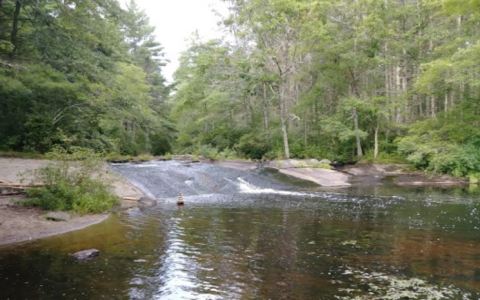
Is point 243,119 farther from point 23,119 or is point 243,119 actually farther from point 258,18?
point 23,119

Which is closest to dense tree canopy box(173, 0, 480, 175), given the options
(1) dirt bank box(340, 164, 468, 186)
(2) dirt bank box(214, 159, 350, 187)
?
(1) dirt bank box(340, 164, 468, 186)

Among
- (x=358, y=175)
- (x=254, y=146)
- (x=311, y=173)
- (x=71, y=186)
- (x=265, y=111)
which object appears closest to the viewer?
(x=71, y=186)

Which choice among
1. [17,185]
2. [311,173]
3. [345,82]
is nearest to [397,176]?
[311,173]

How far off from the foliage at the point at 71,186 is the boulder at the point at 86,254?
4.93 metres

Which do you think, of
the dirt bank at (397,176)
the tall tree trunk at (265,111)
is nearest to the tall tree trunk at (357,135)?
the dirt bank at (397,176)

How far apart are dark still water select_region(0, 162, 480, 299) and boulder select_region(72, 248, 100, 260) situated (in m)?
0.19

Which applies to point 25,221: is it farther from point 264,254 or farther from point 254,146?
point 254,146

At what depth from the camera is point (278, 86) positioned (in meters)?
36.9

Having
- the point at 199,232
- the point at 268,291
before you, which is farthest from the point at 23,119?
the point at 268,291

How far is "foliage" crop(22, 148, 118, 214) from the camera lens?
45.7ft

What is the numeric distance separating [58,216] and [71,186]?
5.78 ft

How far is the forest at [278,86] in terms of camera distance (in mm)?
22328

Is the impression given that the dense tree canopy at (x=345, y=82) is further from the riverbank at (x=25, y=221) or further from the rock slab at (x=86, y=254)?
the rock slab at (x=86, y=254)

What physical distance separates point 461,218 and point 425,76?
1617cm
